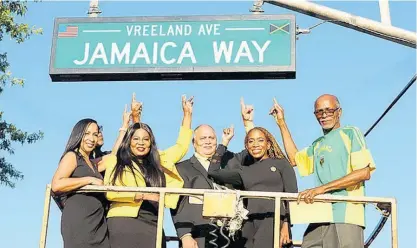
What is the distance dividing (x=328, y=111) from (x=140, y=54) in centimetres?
242

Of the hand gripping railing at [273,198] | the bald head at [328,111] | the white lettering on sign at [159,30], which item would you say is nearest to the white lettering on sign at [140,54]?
the white lettering on sign at [159,30]

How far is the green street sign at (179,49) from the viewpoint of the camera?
7.58 meters

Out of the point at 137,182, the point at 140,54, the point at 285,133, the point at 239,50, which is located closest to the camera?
the point at 137,182

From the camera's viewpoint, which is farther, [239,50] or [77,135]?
[239,50]

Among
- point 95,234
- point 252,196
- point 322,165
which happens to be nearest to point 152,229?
point 95,234

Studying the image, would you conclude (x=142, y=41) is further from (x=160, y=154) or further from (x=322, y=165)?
(x=322, y=165)

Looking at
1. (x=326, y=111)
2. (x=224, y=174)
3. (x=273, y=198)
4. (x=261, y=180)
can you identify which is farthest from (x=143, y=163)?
(x=326, y=111)

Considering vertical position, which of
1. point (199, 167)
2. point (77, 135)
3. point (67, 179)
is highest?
point (77, 135)

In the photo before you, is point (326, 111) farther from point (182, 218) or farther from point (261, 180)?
point (182, 218)

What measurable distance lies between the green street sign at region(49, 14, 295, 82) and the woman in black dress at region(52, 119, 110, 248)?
64.5 inches

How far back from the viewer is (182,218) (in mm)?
6688

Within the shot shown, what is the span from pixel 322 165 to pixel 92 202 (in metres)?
2.11

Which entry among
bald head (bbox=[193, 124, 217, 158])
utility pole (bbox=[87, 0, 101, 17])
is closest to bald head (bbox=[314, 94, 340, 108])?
bald head (bbox=[193, 124, 217, 158])

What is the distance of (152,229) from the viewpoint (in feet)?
20.2
